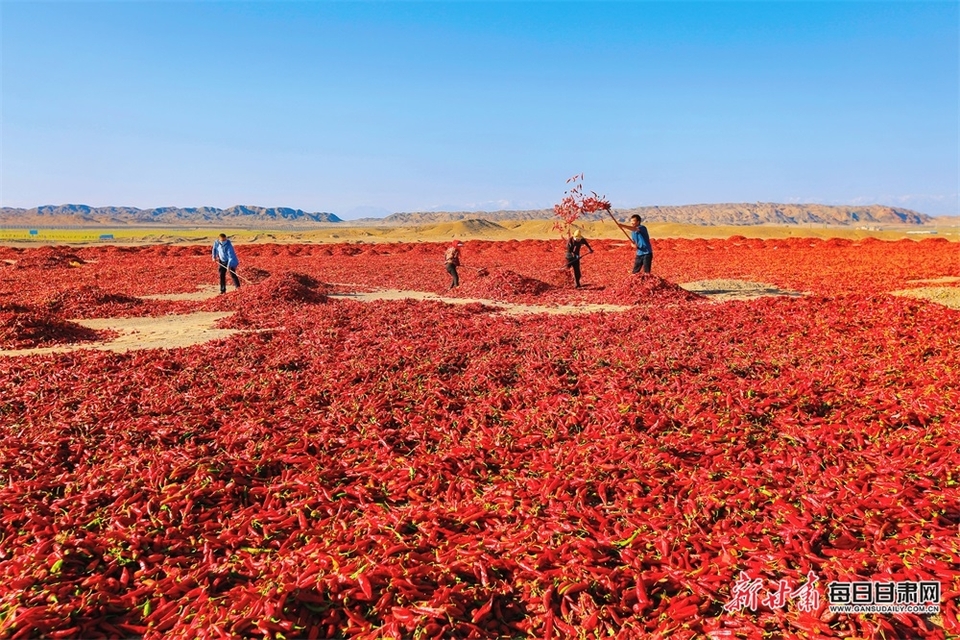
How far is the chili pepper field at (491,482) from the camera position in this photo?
381cm

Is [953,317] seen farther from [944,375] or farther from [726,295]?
[726,295]

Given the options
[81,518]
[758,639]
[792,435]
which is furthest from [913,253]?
[81,518]

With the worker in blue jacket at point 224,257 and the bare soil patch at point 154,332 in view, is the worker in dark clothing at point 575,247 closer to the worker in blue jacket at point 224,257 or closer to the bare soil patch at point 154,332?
the bare soil patch at point 154,332

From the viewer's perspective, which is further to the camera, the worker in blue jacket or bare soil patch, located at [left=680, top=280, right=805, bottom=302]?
the worker in blue jacket

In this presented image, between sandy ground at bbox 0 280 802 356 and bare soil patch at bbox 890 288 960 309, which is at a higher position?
bare soil patch at bbox 890 288 960 309

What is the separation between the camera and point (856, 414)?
6496 mm

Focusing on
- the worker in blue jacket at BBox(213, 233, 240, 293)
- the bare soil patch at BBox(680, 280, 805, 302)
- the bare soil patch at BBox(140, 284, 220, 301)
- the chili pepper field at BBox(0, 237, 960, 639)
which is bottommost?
the chili pepper field at BBox(0, 237, 960, 639)

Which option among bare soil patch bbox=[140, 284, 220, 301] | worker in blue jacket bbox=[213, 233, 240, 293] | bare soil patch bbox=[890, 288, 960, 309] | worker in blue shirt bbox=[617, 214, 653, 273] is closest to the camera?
bare soil patch bbox=[890, 288, 960, 309]

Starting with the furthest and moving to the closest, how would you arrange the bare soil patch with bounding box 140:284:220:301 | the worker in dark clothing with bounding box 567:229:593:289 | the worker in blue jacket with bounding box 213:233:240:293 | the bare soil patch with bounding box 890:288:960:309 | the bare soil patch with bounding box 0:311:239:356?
the bare soil patch with bounding box 140:284:220:301 < the worker in blue jacket with bounding box 213:233:240:293 < the worker in dark clothing with bounding box 567:229:593:289 < the bare soil patch with bounding box 890:288:960:309 < the bare soil patch with bounding box 0:311:239:356

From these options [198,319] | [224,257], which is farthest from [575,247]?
[224,257]

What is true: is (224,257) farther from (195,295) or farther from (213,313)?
(213,313)

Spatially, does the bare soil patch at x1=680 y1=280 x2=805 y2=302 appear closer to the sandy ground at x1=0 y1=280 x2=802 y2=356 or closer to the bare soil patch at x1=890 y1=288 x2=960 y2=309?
the sandy ground at x1=0 y1=280 x2=802 y2=356

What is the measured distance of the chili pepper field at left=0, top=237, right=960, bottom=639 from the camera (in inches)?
150

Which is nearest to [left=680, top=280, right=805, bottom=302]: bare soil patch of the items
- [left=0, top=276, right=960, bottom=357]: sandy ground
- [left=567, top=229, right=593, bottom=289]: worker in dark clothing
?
[left=0, top=276, right=960, bottom=357]: sandy ground
